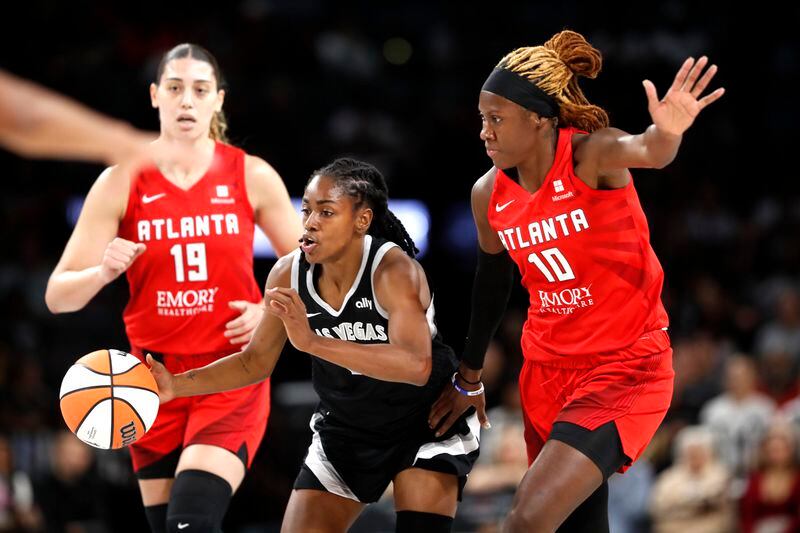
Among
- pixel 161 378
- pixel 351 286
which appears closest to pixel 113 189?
pixel 161 378

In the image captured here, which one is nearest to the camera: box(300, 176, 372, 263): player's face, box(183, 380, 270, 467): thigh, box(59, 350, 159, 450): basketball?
box(300, 176, 372, 263): player's face

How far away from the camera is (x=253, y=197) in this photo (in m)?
5.21

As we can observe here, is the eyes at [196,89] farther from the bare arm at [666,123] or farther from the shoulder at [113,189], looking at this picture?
the bare arm at [666,123]

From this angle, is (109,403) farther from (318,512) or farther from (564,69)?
(564,69)

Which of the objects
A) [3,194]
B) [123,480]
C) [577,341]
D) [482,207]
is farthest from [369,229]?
[3,194]

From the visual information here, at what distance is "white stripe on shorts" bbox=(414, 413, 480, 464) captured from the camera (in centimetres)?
449

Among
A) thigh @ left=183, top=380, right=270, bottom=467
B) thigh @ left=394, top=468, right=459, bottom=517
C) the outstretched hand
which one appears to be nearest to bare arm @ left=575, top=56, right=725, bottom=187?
the outstretched hand

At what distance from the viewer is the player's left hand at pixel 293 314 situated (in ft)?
13.4

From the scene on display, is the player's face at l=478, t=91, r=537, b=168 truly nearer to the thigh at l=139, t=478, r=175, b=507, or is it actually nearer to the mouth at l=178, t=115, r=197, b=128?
the mouth at l=178, t=115, r=197, b=128

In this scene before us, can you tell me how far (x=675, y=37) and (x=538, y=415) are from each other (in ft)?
31.9

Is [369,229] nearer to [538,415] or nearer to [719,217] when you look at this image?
[538,415]

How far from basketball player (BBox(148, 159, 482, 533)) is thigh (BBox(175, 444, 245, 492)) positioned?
337mm

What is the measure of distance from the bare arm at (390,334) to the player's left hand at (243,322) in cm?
86

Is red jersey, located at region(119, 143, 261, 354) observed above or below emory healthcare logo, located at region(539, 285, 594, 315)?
above
